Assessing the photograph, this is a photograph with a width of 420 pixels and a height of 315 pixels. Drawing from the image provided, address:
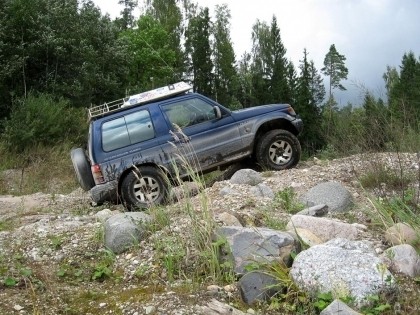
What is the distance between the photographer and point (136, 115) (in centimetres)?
1077

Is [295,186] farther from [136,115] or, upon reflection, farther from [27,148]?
[27,148]

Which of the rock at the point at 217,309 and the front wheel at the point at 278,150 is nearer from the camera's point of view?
the rock at the point at 217,309

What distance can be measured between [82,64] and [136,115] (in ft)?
59.9

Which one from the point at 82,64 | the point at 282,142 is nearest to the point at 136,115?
the point at 282,142

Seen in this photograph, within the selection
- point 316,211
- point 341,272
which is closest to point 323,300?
point 341,272

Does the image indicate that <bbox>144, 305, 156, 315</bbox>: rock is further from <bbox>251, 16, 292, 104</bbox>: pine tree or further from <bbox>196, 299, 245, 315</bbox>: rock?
<bbox>251, 16, 292, 104</bbox>: pine tree

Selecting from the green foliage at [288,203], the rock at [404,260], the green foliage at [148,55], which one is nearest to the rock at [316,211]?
the green foliage at [288,203]

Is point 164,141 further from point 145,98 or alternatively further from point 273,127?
point 273,127

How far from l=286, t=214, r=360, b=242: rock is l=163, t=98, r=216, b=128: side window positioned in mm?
5084

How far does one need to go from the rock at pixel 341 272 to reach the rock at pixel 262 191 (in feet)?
12.5

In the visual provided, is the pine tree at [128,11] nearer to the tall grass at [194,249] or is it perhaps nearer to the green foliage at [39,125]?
the green foliage at [39,125]

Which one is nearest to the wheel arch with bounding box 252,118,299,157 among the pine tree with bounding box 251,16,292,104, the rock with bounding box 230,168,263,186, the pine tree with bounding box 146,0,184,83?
the rock with bounding box 230,168,263,186

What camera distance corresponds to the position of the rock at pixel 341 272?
4.65m

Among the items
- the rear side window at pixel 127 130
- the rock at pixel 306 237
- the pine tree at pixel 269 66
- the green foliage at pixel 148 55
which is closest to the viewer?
the rock at pixel 306 237
